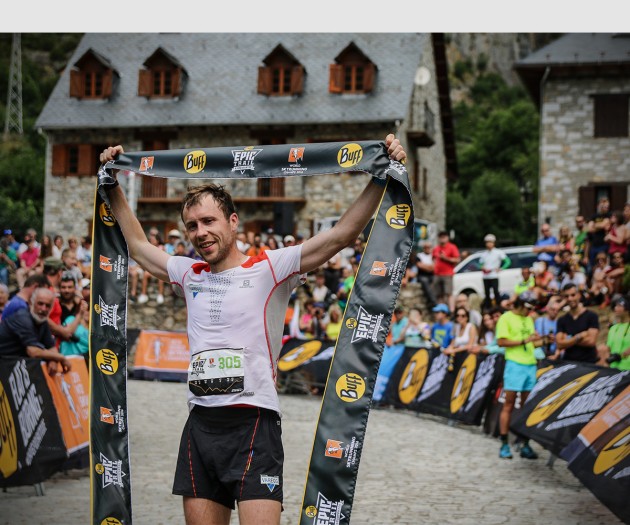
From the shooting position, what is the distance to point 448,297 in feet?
79.8

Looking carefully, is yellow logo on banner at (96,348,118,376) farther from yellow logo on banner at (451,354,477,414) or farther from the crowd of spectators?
yellow logo on banner at (451,354,477,414)

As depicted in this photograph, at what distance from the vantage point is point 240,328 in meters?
4.67

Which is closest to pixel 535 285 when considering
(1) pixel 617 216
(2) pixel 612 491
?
(1) pixel 617 216

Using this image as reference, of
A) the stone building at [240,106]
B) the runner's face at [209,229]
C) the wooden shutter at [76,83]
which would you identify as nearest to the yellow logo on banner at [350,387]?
the runner's face at [209,229]

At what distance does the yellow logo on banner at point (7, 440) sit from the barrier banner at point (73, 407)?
84 centimetres

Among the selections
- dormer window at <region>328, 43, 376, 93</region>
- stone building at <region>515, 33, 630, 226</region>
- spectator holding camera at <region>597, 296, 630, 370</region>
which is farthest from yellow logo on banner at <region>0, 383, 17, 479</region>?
dormer window at <region>328, 43, 376, 93</region>

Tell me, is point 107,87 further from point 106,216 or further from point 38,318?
point 106,216

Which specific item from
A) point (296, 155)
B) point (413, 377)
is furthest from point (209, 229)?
point (413, 377)

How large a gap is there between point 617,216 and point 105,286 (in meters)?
17.1

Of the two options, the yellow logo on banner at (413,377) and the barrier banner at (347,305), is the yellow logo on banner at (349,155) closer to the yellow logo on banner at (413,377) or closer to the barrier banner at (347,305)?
the barrier banner at (347,305)

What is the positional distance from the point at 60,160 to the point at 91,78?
3.64 meters

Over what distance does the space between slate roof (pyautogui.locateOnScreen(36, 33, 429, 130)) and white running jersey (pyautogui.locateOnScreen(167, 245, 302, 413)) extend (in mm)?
33375

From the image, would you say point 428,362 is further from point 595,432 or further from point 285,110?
point 285,110

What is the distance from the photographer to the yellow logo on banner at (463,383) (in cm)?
1539
